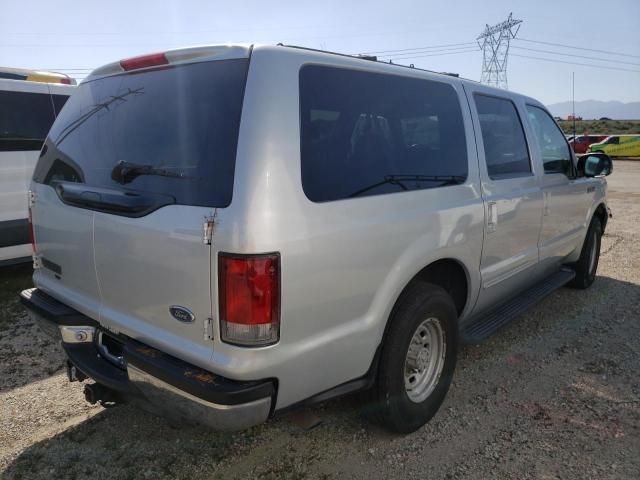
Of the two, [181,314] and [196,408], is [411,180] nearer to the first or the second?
[181,314]

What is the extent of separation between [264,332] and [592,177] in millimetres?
4204

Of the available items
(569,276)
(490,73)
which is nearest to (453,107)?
(569,276)

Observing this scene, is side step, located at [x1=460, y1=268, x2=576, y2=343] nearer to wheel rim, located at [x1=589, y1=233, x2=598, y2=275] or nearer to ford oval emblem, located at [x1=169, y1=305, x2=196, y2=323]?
wheel rim, located at [x1=589, y1=233, x2=598, y2=275]

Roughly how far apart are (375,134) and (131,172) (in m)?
1.17

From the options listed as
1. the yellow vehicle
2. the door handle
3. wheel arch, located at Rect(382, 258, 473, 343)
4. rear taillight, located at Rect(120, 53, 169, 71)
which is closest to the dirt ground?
wheel arch, located at Rect(382, 258, 473, 343)

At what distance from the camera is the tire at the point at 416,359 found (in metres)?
2.51

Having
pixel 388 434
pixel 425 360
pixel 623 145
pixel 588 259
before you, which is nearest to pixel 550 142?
pixel 588 259

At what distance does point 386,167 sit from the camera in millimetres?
2443

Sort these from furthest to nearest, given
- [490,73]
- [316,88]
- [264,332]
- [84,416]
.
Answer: [490,73] → [84,416] → [316,88] → [264,332]

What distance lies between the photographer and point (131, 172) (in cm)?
221

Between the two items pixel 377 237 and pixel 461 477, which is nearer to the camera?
pixel 377 237

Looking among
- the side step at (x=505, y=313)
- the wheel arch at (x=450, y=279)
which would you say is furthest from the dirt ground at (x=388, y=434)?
the wheel arch at (x=450, y=279)

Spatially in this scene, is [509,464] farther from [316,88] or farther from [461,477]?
[316,88]

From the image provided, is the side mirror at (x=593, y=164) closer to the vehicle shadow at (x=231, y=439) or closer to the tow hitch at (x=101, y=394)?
the vehicle shadow at (x=231, y=439)
